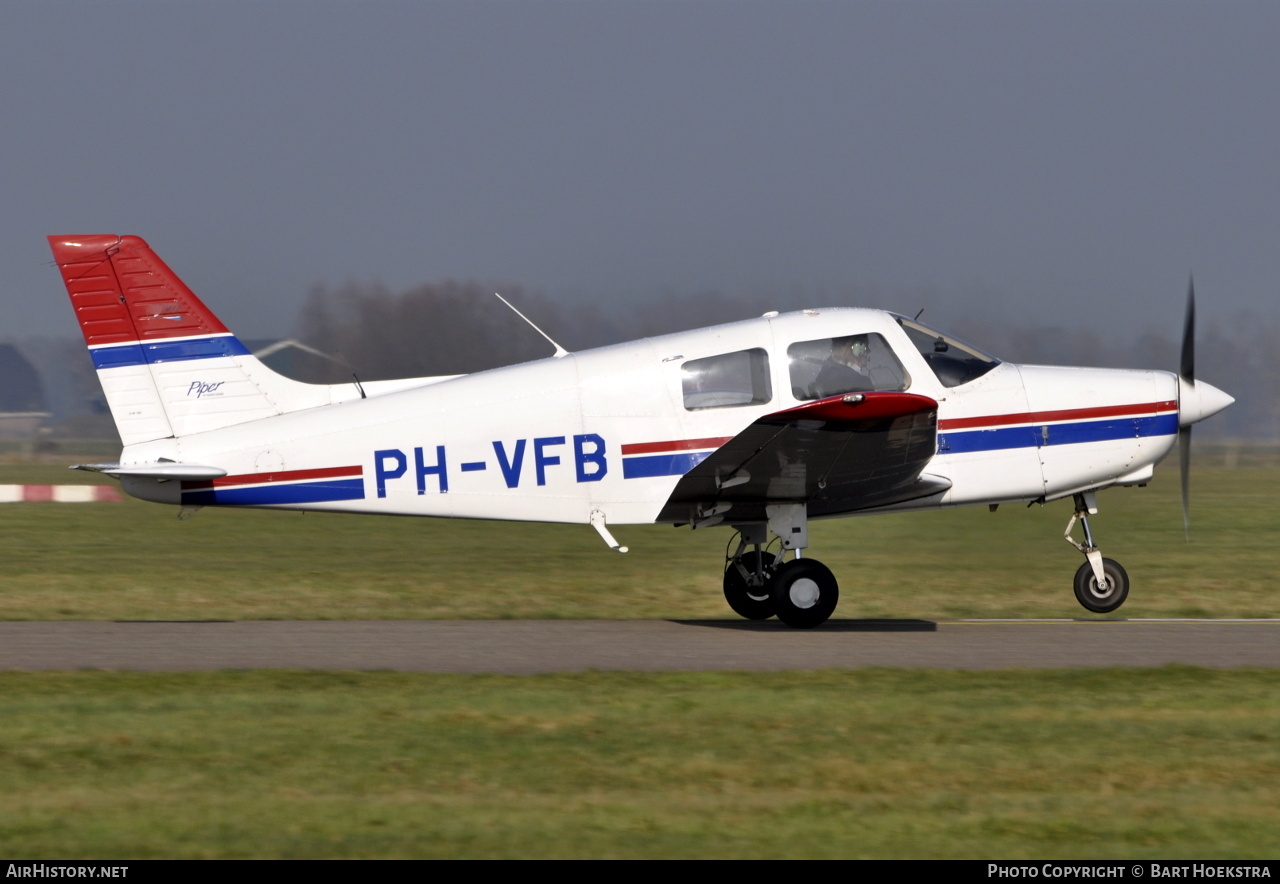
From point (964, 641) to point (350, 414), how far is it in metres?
5.02

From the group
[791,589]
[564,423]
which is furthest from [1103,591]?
[564,423]

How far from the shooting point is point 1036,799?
575 centimetres

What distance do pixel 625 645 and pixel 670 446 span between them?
1593mm

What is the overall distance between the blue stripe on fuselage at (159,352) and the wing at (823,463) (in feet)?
12.4

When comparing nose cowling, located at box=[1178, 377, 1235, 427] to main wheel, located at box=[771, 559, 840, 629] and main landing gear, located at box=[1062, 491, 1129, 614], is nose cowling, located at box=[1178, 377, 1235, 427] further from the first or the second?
main wheel, located at box=[771, 559, 840, 629]

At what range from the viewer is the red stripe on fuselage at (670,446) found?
34.7 ft

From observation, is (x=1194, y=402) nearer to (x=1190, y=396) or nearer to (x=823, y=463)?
(x=1190, y=396)

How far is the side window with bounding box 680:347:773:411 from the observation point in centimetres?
1050

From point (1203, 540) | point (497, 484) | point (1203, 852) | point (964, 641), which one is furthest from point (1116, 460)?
point (1203, 540)

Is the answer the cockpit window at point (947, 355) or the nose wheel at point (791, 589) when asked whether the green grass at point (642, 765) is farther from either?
the cockpit window at point (947, 355)

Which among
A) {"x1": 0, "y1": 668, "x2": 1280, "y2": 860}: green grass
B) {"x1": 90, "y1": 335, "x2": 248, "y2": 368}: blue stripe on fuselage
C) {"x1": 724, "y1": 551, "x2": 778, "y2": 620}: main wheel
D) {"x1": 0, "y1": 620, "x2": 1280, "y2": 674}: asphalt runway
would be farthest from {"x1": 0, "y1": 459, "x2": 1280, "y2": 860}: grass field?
{"x1": 724, "y1": 551, "x2": 778, "y2": 620}: main wheel

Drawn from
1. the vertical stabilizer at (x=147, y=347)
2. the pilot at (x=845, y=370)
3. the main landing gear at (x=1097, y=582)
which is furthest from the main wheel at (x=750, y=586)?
the vertical stabilizer at (x=147, y=347)

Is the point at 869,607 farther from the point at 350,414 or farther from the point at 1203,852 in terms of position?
the point at 1203,852

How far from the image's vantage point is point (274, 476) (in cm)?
1054
